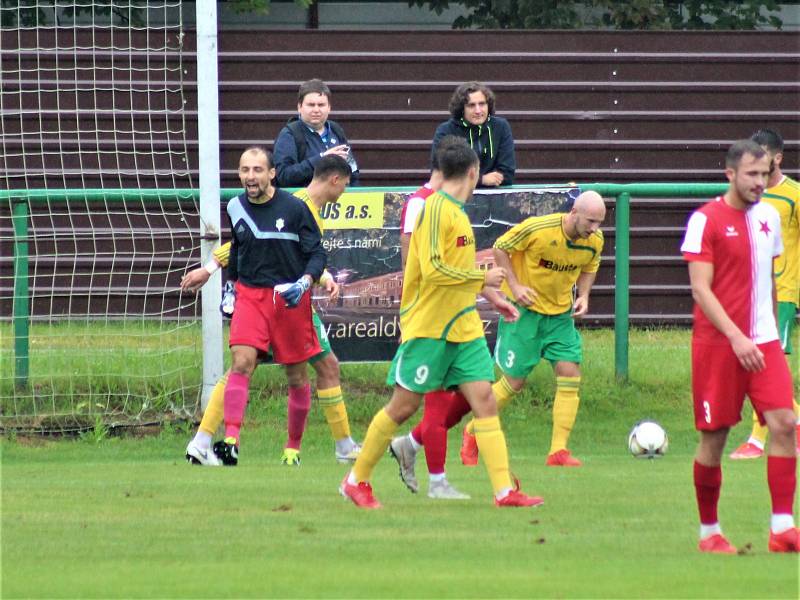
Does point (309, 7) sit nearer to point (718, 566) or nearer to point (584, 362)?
point (584, 362)

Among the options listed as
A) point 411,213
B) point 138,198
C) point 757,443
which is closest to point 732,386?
point 411,213

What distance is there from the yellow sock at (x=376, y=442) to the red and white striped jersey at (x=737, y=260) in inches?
77.6

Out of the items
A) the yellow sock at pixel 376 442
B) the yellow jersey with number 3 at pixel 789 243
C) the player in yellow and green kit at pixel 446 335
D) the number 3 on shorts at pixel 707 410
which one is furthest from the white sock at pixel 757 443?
the number 3 on shorts at pixel 707 410

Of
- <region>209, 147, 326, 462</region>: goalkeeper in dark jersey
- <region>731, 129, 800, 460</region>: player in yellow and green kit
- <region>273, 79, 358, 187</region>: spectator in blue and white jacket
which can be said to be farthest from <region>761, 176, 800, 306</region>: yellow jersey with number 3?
<region>209, 147, 326, 462</region>: goalkeeper in dark jersey

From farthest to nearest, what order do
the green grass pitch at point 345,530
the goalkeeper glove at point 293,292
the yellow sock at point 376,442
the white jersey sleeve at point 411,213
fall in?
the goalkeeper glove at point 293,292, the white jersey sleeve at point 411,213, the yellow sock at point 376,442, the green grass pitch at point 345,530

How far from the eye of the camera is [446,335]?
8195mm

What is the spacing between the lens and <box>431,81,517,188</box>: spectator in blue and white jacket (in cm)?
1170

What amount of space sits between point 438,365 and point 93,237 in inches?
224

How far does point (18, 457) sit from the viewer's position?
11.2m

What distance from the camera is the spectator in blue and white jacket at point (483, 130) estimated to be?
11.7m

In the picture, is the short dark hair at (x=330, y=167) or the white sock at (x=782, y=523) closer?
the white sock at (x=782, y=523)

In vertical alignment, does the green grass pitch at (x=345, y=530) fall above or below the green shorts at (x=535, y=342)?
below

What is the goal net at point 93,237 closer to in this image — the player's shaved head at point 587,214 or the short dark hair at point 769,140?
the player's shaved head at point 587,214

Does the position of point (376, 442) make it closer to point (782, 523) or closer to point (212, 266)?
point (782, 523)
